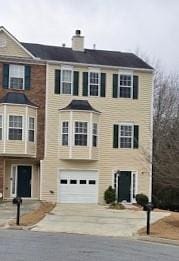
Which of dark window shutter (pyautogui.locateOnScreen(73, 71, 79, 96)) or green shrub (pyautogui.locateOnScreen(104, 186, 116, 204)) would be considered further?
dark window shutter (pyautogui.locateOnScreen(73, 71, 79, 96))

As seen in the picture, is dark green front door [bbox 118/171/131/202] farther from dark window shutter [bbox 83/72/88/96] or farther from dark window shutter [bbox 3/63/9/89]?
dark window shutter [bbox 3/63/9/89]

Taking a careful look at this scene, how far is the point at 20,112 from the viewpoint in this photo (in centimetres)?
3862

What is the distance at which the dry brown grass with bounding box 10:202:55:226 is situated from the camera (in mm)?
26555

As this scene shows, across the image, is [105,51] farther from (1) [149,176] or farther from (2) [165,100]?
(2) [165,100]

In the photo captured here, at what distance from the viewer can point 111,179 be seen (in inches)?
1614

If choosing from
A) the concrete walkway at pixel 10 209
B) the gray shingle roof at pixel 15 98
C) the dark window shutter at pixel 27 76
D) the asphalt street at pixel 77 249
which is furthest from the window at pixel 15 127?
the asphalt street at pixel 77 249

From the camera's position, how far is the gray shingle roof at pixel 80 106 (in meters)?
39.8

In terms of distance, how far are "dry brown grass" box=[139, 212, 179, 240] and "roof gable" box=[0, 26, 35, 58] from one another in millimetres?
16272

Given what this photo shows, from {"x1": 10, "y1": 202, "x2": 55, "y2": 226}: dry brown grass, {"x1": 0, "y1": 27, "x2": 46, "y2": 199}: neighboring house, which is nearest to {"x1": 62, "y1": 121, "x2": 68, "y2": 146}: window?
{"x1": 0, "y1": 27, "x2": 46, "y2": 199}: neighboring house

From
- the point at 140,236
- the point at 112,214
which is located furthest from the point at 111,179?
the point at 140,236

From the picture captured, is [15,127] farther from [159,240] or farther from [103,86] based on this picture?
[159,240]

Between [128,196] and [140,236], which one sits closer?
[140,236]

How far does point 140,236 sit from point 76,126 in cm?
1771

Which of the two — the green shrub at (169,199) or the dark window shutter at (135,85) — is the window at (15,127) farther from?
the green shrub at (169,199)
